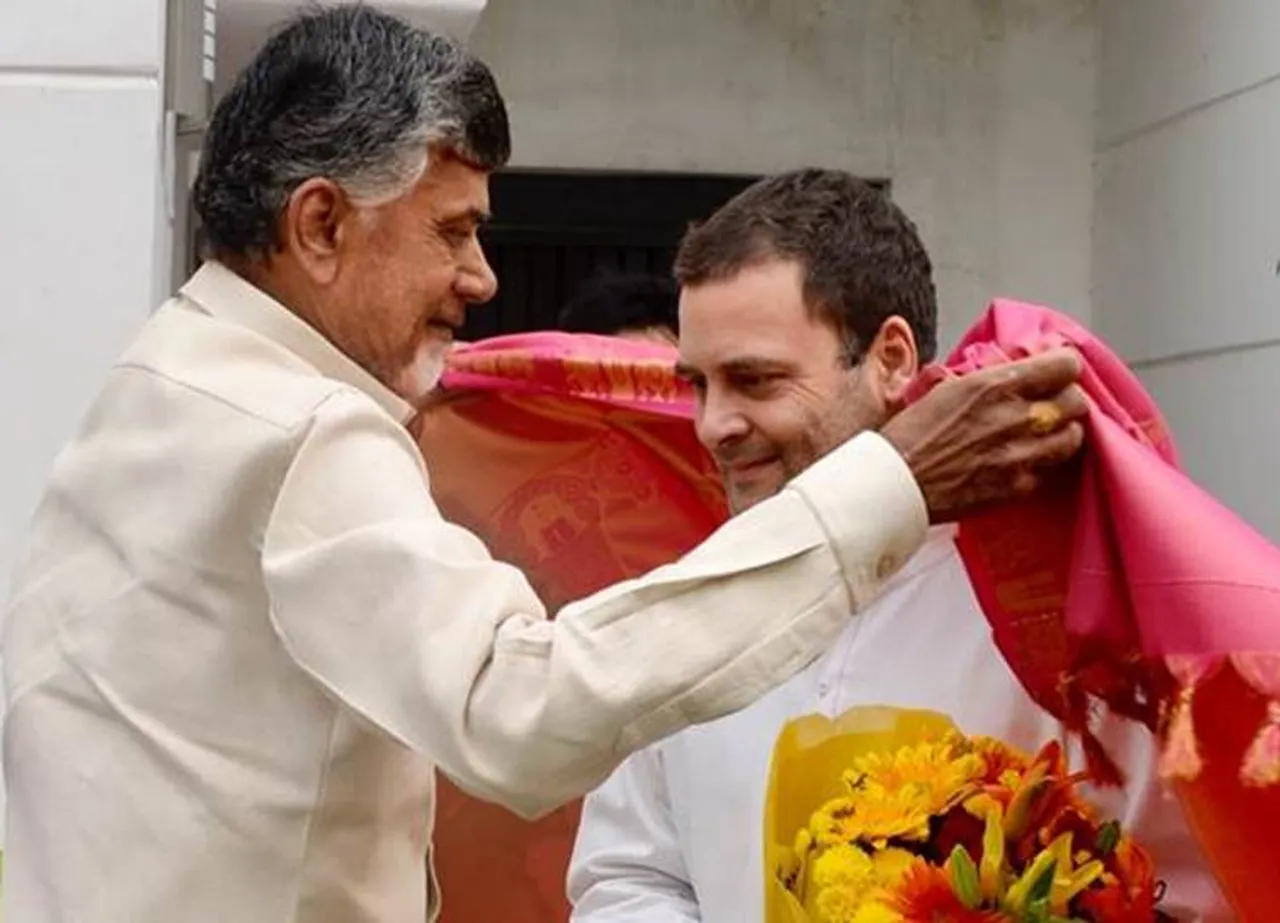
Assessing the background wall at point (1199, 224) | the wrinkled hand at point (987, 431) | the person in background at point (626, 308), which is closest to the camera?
the wrinkled hand at point (987, 431)

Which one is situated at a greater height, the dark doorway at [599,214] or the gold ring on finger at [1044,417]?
the dark doorway at [599,214]

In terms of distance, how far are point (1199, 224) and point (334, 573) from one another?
3.44 metres

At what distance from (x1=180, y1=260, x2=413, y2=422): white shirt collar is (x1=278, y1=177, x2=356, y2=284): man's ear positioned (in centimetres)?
4

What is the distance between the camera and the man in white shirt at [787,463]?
227cm

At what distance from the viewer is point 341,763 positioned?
1.79 meters

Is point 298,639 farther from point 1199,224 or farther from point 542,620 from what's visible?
point 1199,224

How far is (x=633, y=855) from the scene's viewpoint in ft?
8.01

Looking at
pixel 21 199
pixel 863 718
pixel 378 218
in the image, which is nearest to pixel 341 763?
pixel 378 218

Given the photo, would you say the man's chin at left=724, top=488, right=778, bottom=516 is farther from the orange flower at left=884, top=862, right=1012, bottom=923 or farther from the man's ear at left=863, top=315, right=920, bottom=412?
the orange flower at left=884, top=862, right=1012, bottom=923

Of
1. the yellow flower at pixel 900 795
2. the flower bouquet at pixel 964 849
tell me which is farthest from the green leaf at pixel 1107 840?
the yellow flower at pixel 900 795

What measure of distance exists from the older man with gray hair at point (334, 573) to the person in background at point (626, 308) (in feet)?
6.57

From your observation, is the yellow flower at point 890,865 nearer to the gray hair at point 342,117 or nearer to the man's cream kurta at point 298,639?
the man's cream kurta at point 298,639

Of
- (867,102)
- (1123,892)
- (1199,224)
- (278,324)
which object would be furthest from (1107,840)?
(867,102)

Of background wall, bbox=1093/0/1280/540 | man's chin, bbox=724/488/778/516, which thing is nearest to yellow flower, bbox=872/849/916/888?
man's chin, bbox=724/488/778/516
